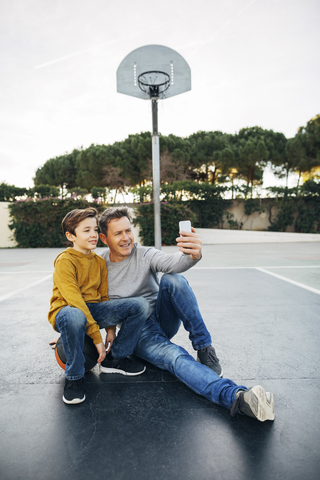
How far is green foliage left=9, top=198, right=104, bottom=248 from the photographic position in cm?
1059

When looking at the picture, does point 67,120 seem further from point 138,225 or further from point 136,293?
point 136,293

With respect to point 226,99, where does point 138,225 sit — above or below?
below

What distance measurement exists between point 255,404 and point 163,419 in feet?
1.37

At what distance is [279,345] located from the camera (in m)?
2.09

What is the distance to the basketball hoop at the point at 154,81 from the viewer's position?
4.39 metres

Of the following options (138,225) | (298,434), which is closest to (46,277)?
(298,434)

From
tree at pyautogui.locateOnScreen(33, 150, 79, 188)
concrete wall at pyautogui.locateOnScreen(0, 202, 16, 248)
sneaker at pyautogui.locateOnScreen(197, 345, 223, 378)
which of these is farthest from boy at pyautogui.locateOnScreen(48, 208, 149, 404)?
tree at pyautogui.locateOnScreen(33, 150, 79, 188)

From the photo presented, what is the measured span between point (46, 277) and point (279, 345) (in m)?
4.01

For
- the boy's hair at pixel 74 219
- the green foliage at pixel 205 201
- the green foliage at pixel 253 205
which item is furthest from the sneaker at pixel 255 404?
the green foliage at pixel 253 205

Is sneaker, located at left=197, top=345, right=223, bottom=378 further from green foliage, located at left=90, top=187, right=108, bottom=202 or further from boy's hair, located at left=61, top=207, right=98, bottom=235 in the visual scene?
green foliage, located at left=90, top=187, right=108, bottom=202

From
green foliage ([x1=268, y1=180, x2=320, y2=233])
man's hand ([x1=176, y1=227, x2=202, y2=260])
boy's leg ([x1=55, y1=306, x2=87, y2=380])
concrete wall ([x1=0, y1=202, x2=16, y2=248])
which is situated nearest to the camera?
boy's leg ([x1=55, y1=306, x2=87, y2=380])

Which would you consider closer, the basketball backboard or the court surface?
the court surface

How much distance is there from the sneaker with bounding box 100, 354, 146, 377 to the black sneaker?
0.27 meters

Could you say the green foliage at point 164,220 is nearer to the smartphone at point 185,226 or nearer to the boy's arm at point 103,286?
the boy's arm at point 103,286
